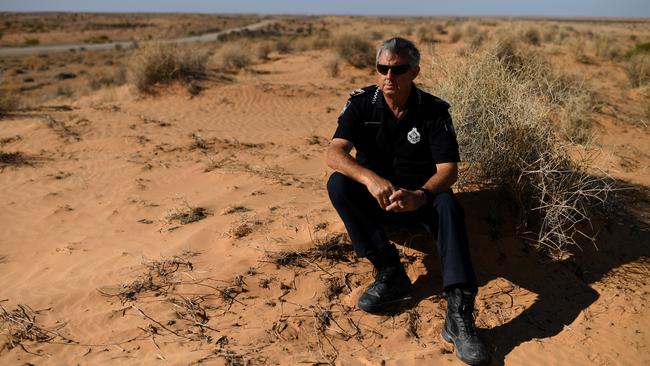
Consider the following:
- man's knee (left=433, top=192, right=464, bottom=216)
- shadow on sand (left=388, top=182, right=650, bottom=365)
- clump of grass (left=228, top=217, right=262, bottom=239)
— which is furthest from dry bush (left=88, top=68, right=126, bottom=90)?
man's knee (left=433, top=192, right=464, bottom=216)

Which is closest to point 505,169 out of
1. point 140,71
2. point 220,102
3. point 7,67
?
point 220,102

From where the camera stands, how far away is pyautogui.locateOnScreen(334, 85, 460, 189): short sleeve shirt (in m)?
3.06

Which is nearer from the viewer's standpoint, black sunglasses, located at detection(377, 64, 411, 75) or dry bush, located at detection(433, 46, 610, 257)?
black sunglasses, located at detection(377, 64, 411, 75)

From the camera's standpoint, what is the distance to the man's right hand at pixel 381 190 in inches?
110

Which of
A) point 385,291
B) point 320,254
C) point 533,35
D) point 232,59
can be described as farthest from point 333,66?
point 385,291

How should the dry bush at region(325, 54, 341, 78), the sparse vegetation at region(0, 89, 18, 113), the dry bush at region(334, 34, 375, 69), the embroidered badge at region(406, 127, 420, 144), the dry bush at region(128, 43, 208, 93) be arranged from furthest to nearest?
the dry bush at region(334, 34, 375, 69) < the dry bush at region(325, 54, 341, 78) < the dry bush at region(128, 43, 208, 93) < the sparse vegetation at region(0, 89, 18, 113) < the embroidered badge at region(406, 127, 420, 144)

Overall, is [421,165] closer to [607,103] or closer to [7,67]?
[607,103]

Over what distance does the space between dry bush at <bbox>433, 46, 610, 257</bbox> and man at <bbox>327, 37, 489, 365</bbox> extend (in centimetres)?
88

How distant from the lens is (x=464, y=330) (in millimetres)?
2676

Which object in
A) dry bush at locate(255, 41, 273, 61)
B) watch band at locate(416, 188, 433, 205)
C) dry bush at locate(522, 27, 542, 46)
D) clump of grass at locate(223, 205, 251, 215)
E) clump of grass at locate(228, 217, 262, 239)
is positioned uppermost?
dry bush at locate(522, 27, 542, 46)

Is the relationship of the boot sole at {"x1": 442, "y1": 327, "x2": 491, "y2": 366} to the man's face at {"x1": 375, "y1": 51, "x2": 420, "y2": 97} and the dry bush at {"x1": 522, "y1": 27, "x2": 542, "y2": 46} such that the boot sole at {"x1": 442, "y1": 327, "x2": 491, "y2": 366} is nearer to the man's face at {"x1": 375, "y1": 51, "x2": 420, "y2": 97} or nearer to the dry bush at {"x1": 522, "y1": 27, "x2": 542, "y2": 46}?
the man's face at {"x1": 375, "y1": 51, "x2": 420, "y2": 97}

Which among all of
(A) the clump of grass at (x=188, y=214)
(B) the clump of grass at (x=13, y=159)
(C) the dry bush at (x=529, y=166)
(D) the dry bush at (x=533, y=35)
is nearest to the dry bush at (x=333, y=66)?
(D) the dry bush at (x=533, y=35)

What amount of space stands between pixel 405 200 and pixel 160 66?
9957 mm

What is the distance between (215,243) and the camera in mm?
3908
